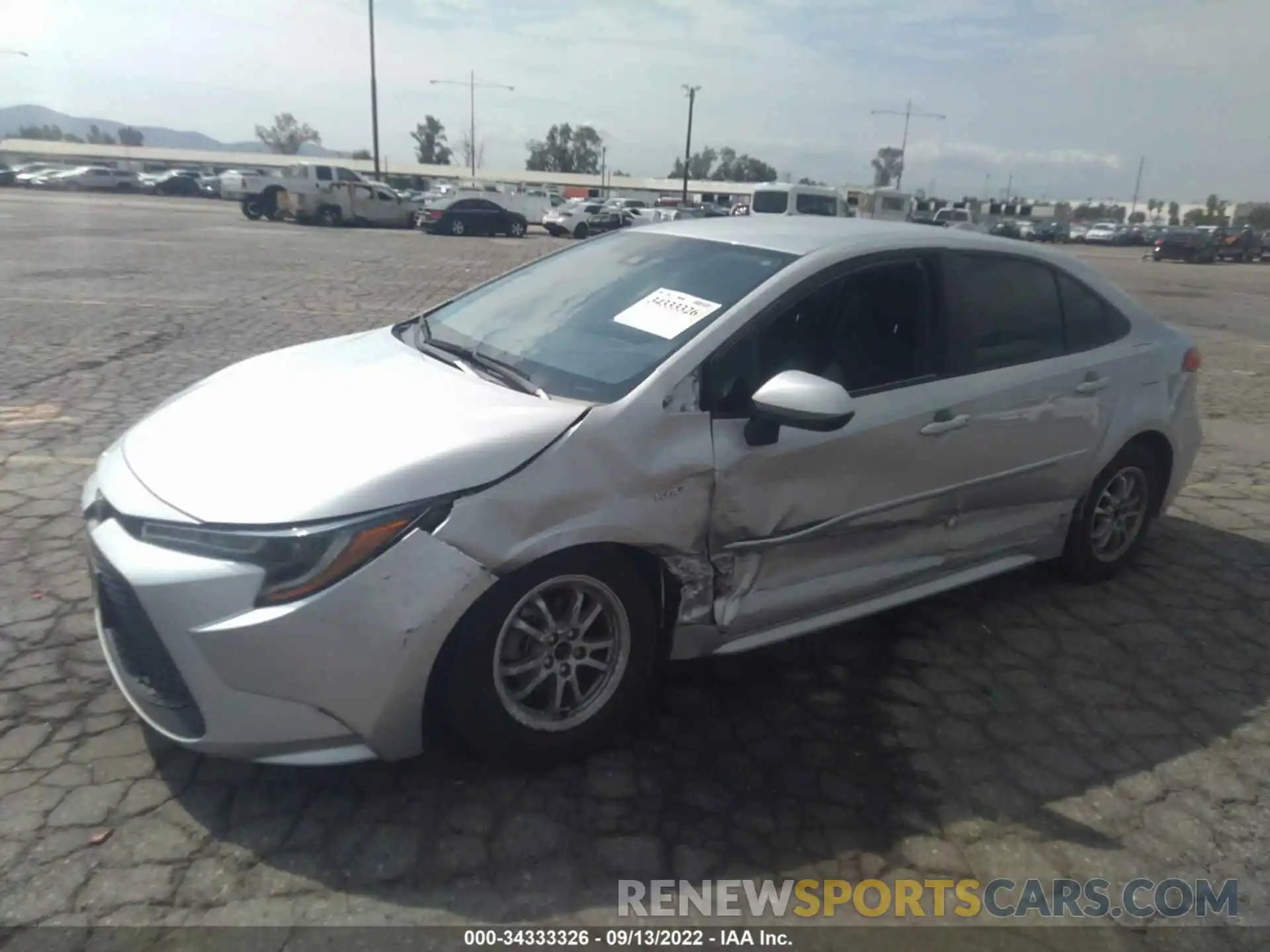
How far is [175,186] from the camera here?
170ft

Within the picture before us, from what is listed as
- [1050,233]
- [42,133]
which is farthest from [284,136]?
[1050,233]

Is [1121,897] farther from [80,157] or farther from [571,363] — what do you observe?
[80,157]

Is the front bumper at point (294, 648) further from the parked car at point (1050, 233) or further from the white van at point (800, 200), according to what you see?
the parked car at point (1050, 233)

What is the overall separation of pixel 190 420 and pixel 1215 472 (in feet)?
20.8

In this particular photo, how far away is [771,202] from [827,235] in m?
24.0

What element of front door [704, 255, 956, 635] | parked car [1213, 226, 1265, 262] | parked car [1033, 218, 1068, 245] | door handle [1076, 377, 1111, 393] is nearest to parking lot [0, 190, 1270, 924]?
front door [704, 255, 956, 635]

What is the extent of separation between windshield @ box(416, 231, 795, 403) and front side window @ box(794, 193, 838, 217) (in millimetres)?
22825

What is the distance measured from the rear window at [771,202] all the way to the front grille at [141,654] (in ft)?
80.4

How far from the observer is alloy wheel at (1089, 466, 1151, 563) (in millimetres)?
4332

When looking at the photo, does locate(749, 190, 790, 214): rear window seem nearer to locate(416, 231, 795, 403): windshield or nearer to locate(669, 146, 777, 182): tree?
locate(416, 231, 795, 403): windshield

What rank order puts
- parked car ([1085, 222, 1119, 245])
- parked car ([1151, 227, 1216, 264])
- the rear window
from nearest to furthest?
the rear window → parked car ([1151, 227, 1216, 264]) → parked car ([1085, 222, 1119, 245])

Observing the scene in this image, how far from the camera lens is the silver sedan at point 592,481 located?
2434 mm

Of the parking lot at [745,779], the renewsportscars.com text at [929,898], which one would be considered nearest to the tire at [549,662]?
the parking lot at [745,779]

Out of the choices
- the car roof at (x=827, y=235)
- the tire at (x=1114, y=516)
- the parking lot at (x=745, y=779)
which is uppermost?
the car roof at (x=827, y=235)
